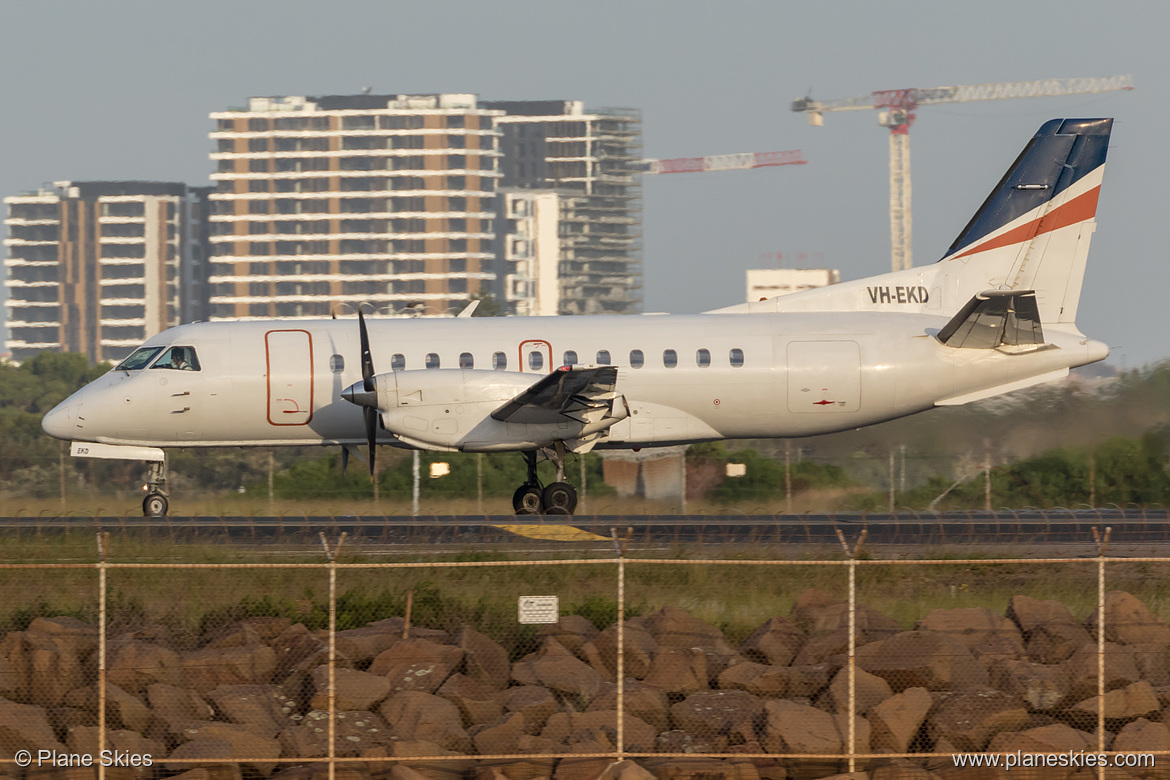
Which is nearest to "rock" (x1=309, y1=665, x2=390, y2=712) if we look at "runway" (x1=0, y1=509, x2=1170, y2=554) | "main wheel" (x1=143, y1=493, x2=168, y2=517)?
"runway" (x1=0, y1=509, x2=1170, y2=554)

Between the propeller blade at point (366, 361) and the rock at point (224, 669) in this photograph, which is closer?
the rock at point (224, 669)

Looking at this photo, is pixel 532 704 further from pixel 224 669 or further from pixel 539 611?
pixel 224 669

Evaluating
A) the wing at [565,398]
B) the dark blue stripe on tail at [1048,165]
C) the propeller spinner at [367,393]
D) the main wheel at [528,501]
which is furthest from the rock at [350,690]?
the dark blue stripe on tail at [1048,165]

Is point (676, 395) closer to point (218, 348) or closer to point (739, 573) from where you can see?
point (739, 573)

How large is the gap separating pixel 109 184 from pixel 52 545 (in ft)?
561

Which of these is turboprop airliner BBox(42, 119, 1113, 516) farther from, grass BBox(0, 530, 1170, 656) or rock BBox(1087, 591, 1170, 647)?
rock BBox(1087, 591, 1170, 647)

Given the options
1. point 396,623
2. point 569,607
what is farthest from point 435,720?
point 569,607

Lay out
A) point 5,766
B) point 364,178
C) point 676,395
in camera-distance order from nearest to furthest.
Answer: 1. point 5,766
2. point 676,395
3. point 364,178

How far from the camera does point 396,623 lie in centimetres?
1362

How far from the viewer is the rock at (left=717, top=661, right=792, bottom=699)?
39.8ft

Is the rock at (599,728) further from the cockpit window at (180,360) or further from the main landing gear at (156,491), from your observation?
the cockpit window at (180,360)

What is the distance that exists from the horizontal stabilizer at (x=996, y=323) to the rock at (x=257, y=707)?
45.4 feet

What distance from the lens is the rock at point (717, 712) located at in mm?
11562

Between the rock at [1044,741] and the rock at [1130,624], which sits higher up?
the rock at [1130,624]
